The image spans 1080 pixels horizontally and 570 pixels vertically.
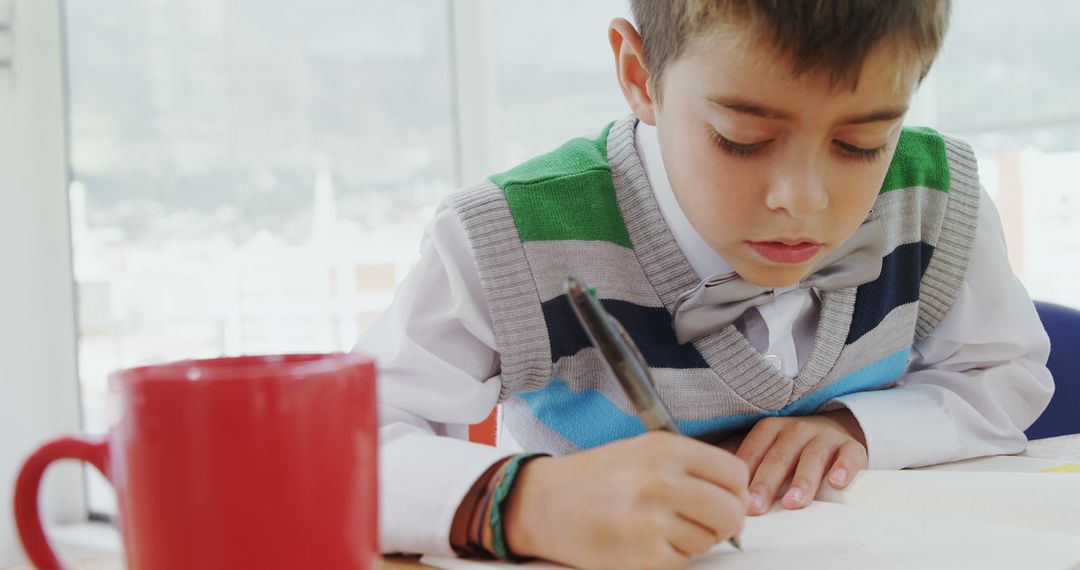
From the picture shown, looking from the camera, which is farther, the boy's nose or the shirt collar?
the shirt collar

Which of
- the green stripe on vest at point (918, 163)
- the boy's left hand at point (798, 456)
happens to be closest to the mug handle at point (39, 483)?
the boy's left hand at point (798, 456)

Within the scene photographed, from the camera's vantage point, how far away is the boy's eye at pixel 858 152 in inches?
26.3

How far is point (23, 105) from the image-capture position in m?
2.30

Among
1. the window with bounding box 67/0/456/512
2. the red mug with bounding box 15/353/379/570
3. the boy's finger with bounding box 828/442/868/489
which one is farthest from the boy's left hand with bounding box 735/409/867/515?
the window with bounding box 67/0/456/512

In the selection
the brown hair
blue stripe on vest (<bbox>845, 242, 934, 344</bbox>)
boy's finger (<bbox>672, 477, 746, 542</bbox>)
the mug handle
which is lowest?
boy's finger (<bbox>672, 477, 746, 542</bbox>)

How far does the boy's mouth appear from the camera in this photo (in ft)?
2.33

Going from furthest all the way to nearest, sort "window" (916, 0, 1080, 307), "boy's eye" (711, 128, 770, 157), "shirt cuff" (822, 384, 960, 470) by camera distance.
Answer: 1. "window" (916, 0, 1080, 307)
2. "shirt cuff" (822, 384, 960, 470)
3. "boy's eye" (711, 128, 770, 157)

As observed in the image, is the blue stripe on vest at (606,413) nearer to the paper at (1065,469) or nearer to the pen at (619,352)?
the paper at (1065,469)

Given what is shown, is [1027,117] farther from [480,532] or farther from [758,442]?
[480,532]

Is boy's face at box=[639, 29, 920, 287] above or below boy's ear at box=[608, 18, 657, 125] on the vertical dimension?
below

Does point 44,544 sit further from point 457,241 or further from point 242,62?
point 242,62

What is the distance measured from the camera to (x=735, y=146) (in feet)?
2.21

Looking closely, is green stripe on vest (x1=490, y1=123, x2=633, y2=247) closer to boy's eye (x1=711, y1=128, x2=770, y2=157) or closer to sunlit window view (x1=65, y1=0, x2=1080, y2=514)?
boy's eye (x1=711, y1=128, x2=770, y2=157)

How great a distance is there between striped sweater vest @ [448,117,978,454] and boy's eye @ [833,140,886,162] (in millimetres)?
195
